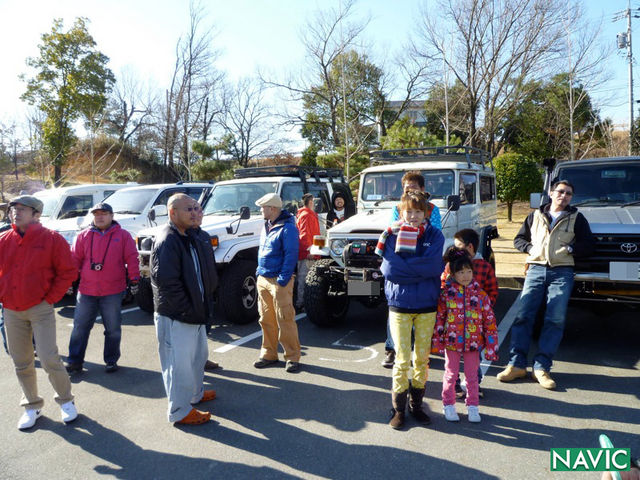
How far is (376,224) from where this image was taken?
225 inches

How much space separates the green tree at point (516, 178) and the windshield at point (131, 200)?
511 inches

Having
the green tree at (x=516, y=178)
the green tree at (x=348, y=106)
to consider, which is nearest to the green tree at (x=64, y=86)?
the green tree at (x=348, y=106)

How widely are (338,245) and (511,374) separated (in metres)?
2.41

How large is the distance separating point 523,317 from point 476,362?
3.64 ft

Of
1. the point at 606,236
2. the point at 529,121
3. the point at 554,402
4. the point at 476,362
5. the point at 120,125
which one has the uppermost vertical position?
the point at 120,125

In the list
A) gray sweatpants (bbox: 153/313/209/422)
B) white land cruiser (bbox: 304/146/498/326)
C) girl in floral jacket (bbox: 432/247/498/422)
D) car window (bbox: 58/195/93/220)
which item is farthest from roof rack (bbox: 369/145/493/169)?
car window (bbox: 58/195/93/220)

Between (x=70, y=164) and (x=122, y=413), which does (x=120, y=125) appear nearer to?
(x=70, y=164)

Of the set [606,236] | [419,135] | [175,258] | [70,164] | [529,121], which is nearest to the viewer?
[175,258]

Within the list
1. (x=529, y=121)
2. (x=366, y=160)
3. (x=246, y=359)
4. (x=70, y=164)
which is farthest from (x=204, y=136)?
(x=246, y=359)

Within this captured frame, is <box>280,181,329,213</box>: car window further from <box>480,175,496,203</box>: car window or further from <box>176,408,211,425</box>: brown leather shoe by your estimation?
<box>176,408,211,425</box>: brown leather shoe

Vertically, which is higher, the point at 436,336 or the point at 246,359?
the point at 436,336

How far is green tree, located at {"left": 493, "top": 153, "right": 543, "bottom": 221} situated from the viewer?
17.5 metres

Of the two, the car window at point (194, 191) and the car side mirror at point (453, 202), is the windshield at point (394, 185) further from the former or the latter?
the car window at point (194, 191)

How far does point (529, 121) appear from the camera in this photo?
26.6 meters
